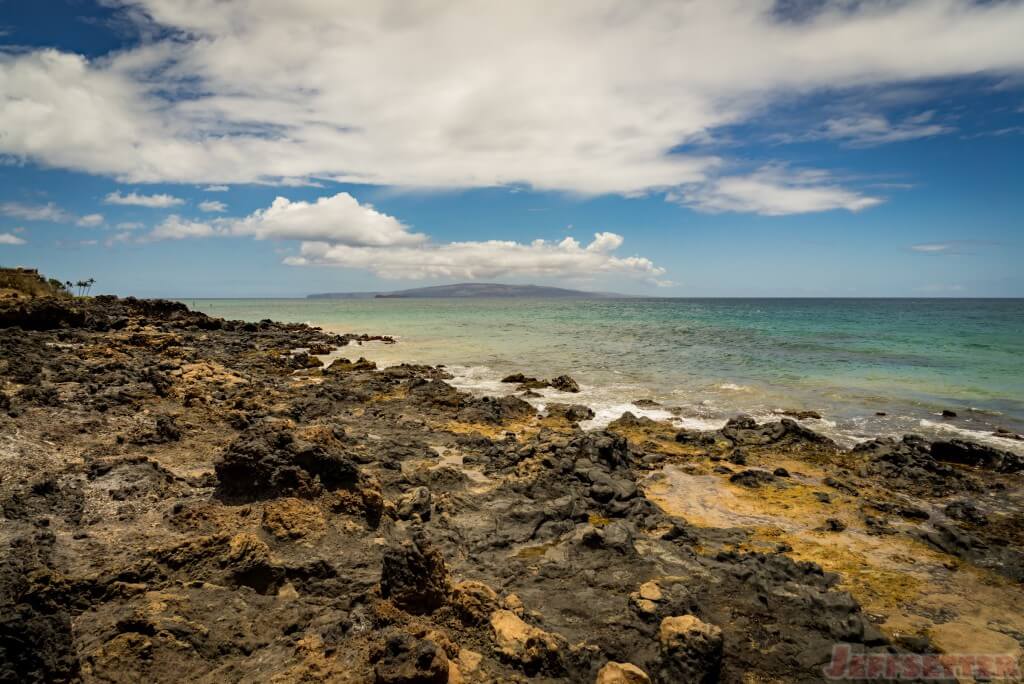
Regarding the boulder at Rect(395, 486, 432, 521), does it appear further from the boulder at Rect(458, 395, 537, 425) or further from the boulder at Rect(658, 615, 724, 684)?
the boulder at Rect(458, 395, 537, 425)

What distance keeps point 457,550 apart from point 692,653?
356cm

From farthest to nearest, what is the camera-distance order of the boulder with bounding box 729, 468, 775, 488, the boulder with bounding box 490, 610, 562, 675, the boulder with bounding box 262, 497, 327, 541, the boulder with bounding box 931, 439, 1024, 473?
the boulder with bounding box 931, 439, 1024, 473, the boulder with bounding box 729, 468, 775, 488, the boulder with bounding box 262, 497, 327, 541, the boulder with bounding box 490, 610, 562, 675

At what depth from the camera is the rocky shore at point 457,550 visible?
4.62 meters

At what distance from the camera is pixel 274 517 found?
21.1 feet

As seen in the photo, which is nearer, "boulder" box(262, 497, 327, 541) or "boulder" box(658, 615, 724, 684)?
"boulder" box(658, 615, 724, 684)

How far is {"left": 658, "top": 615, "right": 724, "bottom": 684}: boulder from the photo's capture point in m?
4.82

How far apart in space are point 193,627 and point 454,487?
5592 millimetres

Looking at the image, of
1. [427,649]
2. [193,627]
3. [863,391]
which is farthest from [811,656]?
[863,391]

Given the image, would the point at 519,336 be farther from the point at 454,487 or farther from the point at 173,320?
the point at 454,487

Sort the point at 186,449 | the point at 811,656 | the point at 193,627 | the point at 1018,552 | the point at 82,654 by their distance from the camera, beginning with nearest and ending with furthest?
the point at 82,654 → the point at 193,627 → the point at 811,656 → the point at 1018,552 → the point at 186,449

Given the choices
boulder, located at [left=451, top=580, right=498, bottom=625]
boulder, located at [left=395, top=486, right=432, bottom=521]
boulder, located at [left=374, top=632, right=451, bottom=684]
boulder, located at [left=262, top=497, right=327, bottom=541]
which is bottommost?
boulder, located at [left=395, top=486, right=432, bottom=521]

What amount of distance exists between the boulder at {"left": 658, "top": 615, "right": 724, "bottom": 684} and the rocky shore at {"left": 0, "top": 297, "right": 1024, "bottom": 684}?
0.08 feet

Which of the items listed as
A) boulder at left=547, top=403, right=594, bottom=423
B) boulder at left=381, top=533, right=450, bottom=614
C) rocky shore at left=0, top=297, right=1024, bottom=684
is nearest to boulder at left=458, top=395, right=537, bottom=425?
boulder at left=547, top=403, right=594, bottom=423

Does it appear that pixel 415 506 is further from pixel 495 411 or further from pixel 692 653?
pixel 495 411
